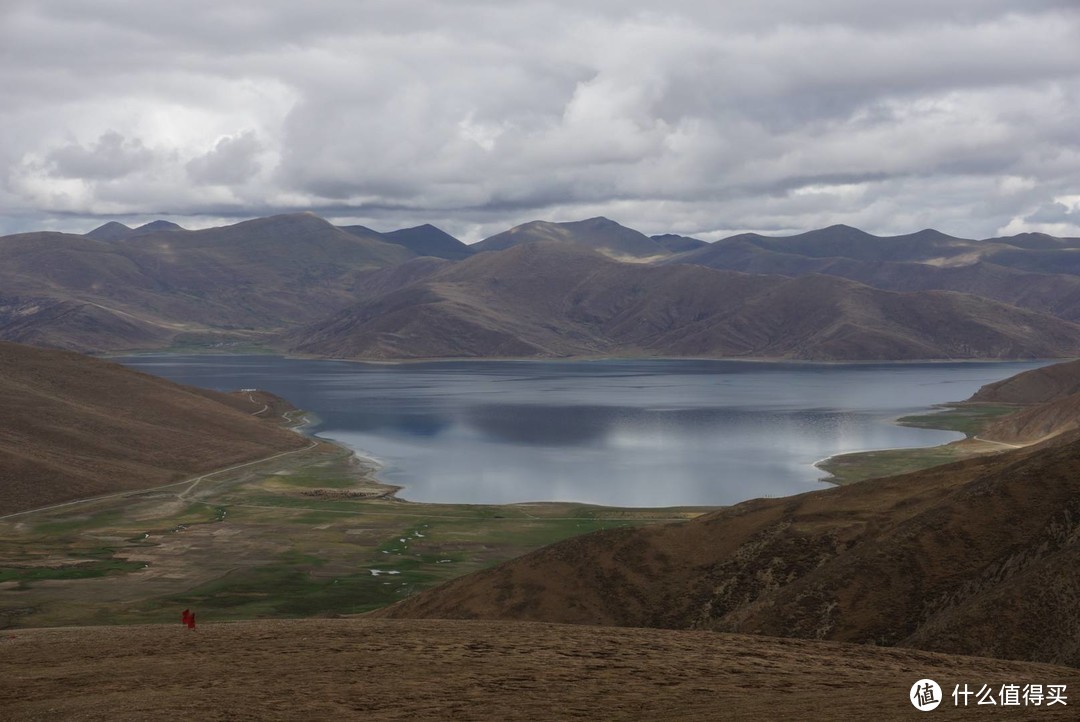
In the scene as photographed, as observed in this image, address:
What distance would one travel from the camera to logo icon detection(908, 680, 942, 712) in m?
26.3

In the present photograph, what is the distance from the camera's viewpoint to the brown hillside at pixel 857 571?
136 feet

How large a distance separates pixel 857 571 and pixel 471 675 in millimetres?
24029

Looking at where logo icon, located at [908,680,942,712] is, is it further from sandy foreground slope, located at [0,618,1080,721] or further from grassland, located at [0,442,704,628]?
grassland, located at [0,442,704,628]

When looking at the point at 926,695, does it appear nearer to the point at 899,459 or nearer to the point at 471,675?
the point at 471,675

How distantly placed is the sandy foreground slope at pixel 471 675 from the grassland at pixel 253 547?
30139 mm

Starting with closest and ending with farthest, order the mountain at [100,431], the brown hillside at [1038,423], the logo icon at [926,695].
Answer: the logo icon at [926,695], the mountain at [100,431], the brown hillside at [1038,423]

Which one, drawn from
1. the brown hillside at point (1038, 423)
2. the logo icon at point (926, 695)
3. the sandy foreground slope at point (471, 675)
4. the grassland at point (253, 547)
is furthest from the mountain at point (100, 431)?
the brown hillside at point (1038, 423)

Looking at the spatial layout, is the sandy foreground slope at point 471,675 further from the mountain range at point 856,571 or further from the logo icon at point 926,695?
the mountain range at point 856,571

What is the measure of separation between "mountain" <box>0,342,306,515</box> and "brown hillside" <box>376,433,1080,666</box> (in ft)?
239

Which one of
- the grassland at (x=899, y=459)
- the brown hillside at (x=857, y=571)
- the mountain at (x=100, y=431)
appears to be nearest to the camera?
the brown hillside at (x=857, y=571)

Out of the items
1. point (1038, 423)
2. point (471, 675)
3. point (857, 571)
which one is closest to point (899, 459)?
point (1038, 423)

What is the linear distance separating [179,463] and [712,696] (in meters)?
121

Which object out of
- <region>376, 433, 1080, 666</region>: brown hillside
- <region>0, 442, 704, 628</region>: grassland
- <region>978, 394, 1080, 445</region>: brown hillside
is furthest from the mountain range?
<region>978, 394, 1080, 445</region>: brown hillside

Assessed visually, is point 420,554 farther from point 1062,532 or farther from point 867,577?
point 1062,532
